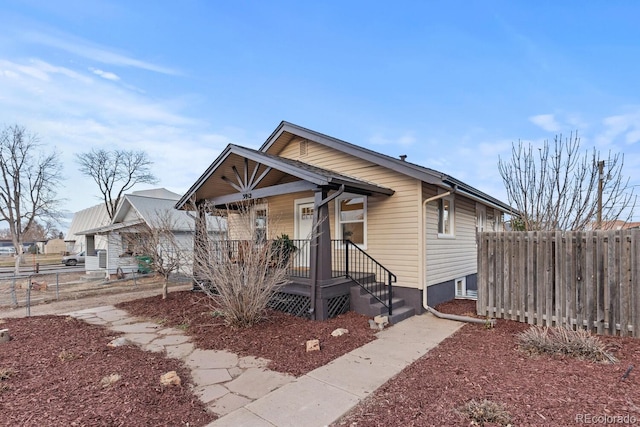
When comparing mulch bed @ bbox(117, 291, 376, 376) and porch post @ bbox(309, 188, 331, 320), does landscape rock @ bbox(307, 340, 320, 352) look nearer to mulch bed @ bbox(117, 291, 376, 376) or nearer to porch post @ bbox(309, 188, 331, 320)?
mulch bed @ bbox(117, 291, 376, 376)

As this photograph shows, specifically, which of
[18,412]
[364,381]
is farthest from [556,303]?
[18,412]

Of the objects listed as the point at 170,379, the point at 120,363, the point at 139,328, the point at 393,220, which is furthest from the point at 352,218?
the point at 120,363

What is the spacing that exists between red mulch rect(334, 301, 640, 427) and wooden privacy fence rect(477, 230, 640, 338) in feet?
2.06

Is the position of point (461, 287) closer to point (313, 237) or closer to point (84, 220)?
point (313, 237)

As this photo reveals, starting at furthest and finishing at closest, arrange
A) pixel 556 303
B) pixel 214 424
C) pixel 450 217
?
pixel 450 217 < pixel 556 303 < pixel 214 424

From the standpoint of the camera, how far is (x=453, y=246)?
9.02 m

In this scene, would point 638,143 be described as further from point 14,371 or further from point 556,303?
point 14,371

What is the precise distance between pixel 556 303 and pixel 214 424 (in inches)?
237

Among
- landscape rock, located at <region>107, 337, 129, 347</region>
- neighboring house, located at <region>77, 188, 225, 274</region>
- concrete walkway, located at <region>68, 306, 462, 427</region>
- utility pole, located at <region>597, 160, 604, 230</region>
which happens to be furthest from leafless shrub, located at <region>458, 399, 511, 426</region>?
neighboring house, located at <region>77, 188, 225, 274</region>

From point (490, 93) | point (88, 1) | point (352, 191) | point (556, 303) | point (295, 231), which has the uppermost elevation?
point (88, 1)

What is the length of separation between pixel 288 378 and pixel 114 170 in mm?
33825

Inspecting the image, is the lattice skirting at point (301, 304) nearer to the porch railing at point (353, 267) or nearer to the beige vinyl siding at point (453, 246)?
the porch railing at point (353, 267)

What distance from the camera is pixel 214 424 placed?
9.73ft

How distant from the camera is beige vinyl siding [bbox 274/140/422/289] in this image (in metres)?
7.38
